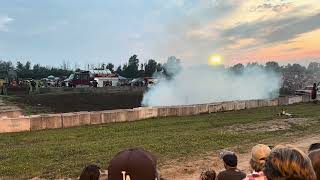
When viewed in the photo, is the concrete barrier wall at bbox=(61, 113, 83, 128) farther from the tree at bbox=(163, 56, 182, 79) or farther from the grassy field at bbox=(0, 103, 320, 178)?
the tree at bbox=(163, 56, 182, 79)

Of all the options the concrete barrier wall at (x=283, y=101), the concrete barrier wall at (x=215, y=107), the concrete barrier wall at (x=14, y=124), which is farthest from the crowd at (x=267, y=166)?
the concrete barrier wall at (x=283, y=101)

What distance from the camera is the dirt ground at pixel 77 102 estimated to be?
3447 cm

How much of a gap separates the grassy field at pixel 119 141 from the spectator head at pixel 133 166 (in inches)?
323

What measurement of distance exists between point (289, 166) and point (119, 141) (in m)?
13.6

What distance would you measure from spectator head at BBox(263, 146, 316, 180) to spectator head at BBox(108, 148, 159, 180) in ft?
3.17

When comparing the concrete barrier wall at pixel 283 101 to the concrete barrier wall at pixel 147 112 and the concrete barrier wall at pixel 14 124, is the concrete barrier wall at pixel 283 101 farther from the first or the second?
the concrete barrier wall at pixel 14 124

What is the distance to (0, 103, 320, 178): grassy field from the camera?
1307 cm

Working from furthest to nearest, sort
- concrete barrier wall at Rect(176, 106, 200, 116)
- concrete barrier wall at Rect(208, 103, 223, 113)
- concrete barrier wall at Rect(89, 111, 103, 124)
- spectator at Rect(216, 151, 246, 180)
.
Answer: concrete barrier wall at Rect(208, 103, 223, 113), concrete barrier wall at Rect(176, 106, 200, 116), concrete barrier wall at Rect(89, 111, 103, 124), spectator at Rect(216, 151, 246, 180)

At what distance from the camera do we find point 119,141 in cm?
1680

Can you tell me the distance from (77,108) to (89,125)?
44.2ft

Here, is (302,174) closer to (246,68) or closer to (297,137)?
(297,137)

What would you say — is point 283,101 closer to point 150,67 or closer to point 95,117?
point 95,117

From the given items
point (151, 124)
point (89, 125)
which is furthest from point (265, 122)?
point (89, 125)

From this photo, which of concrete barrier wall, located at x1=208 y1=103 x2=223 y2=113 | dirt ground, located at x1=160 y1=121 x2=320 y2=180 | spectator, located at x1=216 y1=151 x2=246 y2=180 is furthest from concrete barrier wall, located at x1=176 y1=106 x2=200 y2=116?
spectator, located at x1=216 y1=151 x2=246 y2=180
